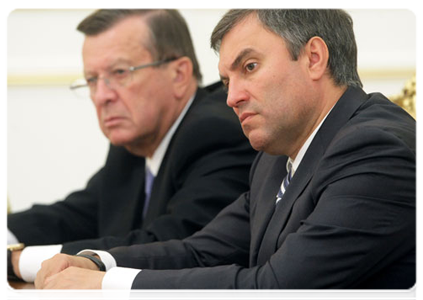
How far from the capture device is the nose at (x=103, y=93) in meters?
3.09

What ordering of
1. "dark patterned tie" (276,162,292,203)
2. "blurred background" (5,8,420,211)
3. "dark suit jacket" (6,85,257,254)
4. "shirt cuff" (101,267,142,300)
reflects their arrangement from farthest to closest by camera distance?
"blurred background" (5,8,420,211)
"dark suit jacket" (6,85,257,254)
"dark patterned tie" (276,162,292,203)
"shirt cuff" (101,267,142,300)

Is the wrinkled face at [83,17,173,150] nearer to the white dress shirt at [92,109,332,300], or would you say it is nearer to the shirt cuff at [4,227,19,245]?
the shirt cuff at [4,227,19,245]

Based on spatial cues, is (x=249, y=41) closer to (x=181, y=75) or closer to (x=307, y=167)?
(x=307, y=167)

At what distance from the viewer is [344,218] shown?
1.62 metres

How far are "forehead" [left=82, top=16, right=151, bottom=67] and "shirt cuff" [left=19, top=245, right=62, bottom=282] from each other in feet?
3.15

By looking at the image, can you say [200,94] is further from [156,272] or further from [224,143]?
[156,272]

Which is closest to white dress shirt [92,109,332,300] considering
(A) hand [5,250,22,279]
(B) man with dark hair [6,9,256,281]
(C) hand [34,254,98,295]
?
(C) hand [34,254,98,295]

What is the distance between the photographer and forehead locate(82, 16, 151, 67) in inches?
122

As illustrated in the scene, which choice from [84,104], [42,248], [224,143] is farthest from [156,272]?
[84,104]

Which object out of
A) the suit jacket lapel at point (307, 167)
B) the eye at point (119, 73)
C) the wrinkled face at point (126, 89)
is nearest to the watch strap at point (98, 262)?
the suit jacket lapel at point (307, 167)

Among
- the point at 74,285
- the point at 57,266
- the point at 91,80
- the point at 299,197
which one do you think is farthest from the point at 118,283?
the point at 91,80

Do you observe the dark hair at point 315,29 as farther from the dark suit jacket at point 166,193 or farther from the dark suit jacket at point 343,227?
the dark suit jacket at point 166,193

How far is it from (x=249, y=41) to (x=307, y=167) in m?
0.36

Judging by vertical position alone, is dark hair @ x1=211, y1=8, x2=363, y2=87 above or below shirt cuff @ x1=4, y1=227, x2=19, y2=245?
above
